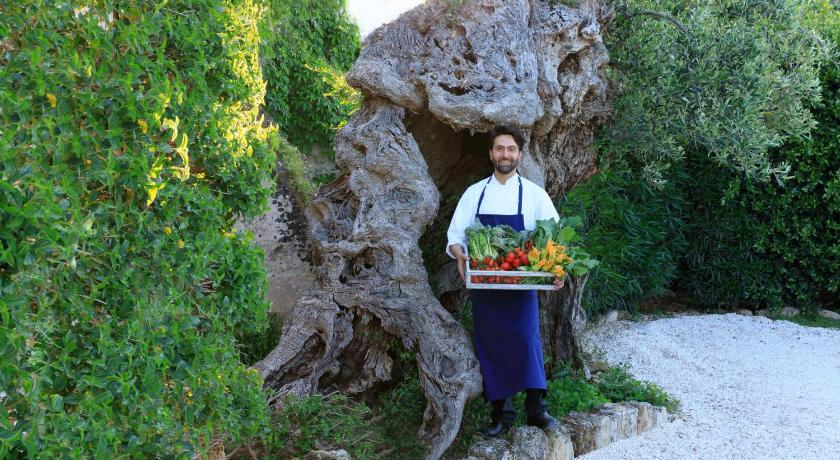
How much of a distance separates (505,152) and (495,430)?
1785 mm

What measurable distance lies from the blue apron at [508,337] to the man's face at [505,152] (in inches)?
11.1

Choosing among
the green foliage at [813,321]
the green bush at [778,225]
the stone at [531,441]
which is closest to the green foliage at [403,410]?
the stone at [531,441]

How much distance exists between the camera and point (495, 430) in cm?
456

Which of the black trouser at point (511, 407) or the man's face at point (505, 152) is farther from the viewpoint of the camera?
the black trouser at point (511, 407)

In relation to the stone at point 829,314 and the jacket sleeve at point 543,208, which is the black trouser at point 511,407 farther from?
the stone at point 829,314

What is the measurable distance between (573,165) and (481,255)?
1.98 meters

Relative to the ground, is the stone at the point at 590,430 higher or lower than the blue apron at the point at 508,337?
lower

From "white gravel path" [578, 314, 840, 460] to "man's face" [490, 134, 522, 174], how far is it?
1993 millimetres

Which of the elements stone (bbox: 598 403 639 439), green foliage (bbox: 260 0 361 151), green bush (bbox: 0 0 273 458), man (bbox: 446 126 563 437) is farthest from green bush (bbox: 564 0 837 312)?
green bush (bbox: 0 0 273 458)


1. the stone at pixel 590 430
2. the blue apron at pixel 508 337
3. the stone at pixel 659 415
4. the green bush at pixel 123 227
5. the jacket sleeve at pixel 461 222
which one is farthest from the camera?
the stone at pixel 659 415

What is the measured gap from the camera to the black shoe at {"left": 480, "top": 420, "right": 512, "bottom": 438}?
4.54m

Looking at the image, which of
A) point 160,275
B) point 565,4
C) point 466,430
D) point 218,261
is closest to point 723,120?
point 565,4

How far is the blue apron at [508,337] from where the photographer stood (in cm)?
449

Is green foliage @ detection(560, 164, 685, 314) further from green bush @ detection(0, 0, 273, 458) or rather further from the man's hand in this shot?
green bush @ detection(0, 0, 273, 458)
